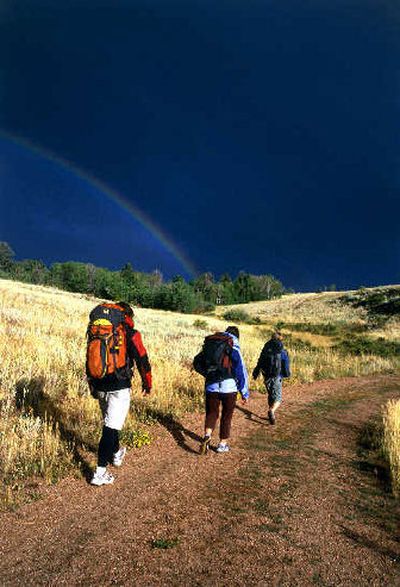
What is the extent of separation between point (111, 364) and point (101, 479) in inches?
65.3

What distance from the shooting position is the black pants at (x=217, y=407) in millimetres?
6289

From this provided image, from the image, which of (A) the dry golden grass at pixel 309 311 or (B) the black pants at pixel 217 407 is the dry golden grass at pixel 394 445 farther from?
(A) the dry golden grass at pixel 309 311

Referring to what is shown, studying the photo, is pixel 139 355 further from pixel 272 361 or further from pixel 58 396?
pixel 272 361

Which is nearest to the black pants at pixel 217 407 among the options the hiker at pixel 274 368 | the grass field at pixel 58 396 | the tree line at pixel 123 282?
the grass field at pixel 58 396

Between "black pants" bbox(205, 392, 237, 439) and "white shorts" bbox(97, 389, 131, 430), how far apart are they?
186 centimetres

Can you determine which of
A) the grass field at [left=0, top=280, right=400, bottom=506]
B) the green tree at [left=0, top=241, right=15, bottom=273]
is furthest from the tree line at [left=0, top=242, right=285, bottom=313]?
the grass field at [left=0, top=280, right=400, bottom=506]

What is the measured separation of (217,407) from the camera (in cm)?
643

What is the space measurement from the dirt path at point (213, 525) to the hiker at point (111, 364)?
0.68 m

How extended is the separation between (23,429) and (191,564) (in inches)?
132

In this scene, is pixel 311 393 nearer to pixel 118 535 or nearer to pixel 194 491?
pixel 194 491

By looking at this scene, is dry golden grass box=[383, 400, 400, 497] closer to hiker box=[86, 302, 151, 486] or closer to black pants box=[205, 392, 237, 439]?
black pants box=[205, 392, 237, 439]

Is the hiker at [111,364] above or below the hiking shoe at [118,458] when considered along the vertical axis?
above

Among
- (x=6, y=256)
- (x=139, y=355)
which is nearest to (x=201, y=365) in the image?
(x=139, y=355)

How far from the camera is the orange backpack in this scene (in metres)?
4.56
